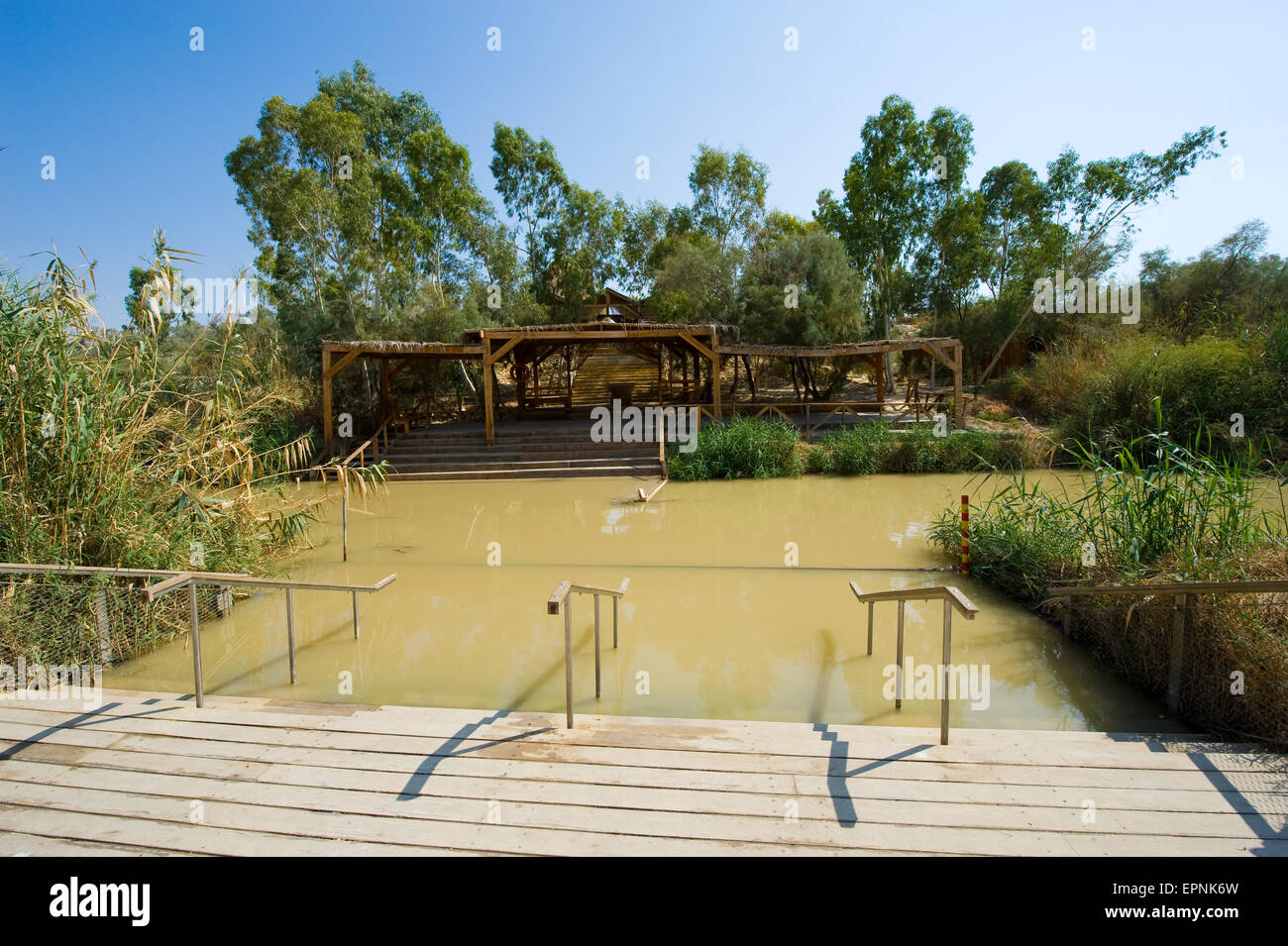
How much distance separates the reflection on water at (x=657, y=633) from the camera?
521cm

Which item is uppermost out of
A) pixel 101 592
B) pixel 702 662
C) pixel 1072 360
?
pixel 1072 360

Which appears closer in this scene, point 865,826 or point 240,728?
point 865,826

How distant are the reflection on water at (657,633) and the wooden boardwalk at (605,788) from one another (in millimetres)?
1462

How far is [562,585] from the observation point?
356cm

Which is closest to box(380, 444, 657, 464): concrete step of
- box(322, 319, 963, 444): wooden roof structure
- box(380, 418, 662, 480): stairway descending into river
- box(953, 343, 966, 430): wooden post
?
box(380, 418, 662, 480): stairway descending into river

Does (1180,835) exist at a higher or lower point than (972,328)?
lower

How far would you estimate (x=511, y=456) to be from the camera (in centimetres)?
1655

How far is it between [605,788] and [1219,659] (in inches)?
146

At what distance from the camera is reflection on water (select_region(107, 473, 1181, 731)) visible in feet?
17.1

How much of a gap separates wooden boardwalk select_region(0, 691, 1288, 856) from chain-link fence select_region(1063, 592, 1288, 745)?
0.69 metres
